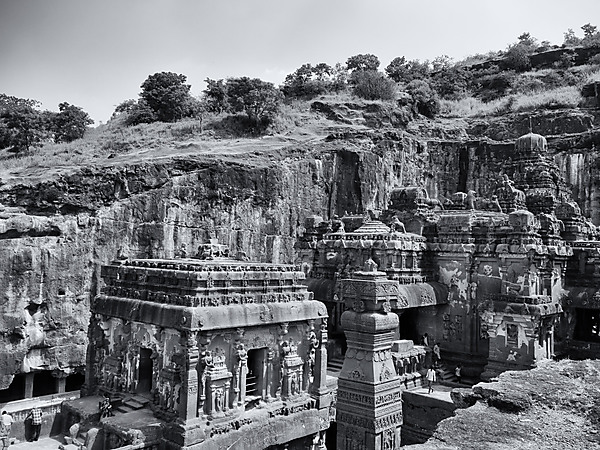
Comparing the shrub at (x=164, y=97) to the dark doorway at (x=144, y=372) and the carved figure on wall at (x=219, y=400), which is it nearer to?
the dark doorway at (x=144, y=372)

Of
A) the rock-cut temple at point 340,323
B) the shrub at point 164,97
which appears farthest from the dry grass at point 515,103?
the shrub at point 164,97

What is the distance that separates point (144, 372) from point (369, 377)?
7.95 m

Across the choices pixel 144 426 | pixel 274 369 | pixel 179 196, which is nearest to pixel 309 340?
pixel 274 369

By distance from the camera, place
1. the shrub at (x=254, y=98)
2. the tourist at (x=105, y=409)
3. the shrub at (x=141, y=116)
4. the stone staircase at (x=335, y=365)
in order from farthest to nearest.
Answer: the shrub at (x=141, y=116) → the shrub at (x=254, y=98) → the stone staircase at (x=335, y=365) → the tourist at (x=105, y=409)

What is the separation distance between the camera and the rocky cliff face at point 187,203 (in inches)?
839

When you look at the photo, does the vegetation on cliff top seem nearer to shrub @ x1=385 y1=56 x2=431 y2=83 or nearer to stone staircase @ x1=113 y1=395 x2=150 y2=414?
shrub @ x1=385 y1=56 x2=431 y2=83

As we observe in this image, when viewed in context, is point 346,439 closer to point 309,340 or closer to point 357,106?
point 309,340

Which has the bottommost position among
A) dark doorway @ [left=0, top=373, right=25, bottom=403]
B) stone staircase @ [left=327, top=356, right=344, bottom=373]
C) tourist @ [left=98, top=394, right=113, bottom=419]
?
dark doorway @ [left=0, top=373, right=25, bottom=403]

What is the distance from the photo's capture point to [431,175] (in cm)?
4206

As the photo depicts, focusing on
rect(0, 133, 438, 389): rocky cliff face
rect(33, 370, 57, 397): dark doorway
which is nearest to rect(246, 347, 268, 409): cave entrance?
rect(0, 133, 438, 389): rocky cliff face

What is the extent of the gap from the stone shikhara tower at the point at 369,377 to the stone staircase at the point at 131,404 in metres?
6.77

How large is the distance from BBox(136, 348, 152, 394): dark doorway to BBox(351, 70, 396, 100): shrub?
141 ft

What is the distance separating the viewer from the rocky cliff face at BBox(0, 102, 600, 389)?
21312 millimetres

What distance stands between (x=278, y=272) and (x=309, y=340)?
197cm
